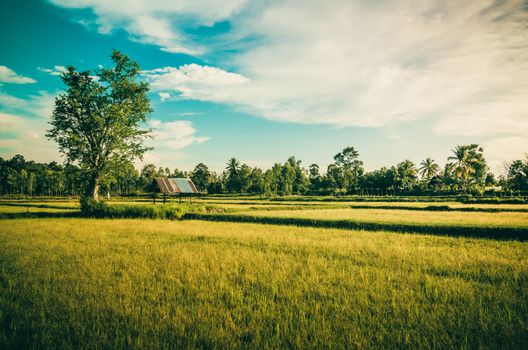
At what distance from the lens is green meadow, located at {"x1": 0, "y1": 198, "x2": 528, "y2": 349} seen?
401 cm

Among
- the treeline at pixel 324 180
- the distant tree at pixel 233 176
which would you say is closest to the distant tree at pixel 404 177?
the treeline at pixel 324 180

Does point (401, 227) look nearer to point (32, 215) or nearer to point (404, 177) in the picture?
point (32, 215)

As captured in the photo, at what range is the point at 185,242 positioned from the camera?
11867 mm

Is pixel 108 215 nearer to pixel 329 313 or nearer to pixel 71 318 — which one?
pixel 71 318

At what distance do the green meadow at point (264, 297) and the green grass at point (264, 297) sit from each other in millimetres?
26

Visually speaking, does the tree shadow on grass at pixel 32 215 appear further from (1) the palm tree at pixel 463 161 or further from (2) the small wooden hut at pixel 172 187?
(1) the palm tree at pixel 463 161

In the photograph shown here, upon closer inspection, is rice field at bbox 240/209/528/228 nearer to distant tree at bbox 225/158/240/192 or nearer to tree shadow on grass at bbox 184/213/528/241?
tree shadow on grass at bbox 184/213/528/241

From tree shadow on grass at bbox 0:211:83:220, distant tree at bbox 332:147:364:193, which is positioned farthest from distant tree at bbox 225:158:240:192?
tree shadow on grass at bbox 0:211:83:220

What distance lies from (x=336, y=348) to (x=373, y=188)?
8009 cm

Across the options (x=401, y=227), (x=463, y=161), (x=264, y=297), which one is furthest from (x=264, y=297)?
(x=463, y=161)

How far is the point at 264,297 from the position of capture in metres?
5.54

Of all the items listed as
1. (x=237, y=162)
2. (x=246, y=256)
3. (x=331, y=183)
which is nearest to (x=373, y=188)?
(x=331, y=183)

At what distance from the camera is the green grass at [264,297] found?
13.2 ft

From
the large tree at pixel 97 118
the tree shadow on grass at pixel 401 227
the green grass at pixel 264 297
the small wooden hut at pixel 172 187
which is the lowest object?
the tree shadow on grass at pixel 401 227
